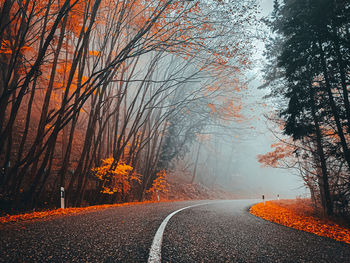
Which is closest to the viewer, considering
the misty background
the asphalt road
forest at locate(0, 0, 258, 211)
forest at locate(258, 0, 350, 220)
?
the asphalt road

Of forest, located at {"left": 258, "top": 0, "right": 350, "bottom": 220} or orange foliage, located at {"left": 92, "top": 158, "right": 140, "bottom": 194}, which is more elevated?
forest, located at {"left": 258, "top": 0, "right": 350, "bottom": 220}

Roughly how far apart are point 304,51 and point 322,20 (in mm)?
1222

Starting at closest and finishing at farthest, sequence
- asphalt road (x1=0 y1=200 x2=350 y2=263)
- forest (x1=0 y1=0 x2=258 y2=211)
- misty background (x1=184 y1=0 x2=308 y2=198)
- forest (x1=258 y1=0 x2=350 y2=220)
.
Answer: asphalt road (x1=0 y1=200 x2=350 y2=263) → forest (x1=0 y1=0 x2=258 y2=211) → forest (x1=258 y1=0 x2=350 y2=220) → misty background (x1=184 y1=0 x2=308 y2=198)

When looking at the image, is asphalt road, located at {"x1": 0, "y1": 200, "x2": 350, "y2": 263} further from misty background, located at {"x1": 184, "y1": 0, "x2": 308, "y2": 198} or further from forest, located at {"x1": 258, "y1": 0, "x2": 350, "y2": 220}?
misty background, located at {"x1": 184, "y1": 0, "x2": 308, "y2": 198}

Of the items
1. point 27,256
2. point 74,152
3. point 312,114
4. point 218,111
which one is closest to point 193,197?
point 218,111

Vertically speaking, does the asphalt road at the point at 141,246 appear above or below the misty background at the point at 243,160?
below

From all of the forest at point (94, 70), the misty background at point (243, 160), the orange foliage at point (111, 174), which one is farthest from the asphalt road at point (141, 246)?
the misty background at point (243, 160)

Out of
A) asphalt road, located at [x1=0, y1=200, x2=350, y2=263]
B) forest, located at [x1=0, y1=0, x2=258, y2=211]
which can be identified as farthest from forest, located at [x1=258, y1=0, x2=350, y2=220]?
asphalt road, located at [x1=0, y1=200, x2=350, y2=263]

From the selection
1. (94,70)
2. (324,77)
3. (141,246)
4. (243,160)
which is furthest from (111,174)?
(243,160)

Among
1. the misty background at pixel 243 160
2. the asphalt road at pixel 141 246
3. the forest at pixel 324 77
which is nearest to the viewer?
the asphalt road at pixel 141 246

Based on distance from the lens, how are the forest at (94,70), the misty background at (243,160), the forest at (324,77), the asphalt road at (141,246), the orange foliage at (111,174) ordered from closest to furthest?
the asphalt road at (141,246)
the forest at (94,70)
the forest at (324,77)
the orange foliage at (111,174)
the misty background at (243,160)

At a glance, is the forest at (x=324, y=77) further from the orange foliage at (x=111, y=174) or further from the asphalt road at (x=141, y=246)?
the orange foliage at (x=111, y=174)

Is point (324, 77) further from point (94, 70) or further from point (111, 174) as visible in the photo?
point (94, 70)

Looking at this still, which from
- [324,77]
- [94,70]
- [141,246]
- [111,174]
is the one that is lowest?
[141,246]
